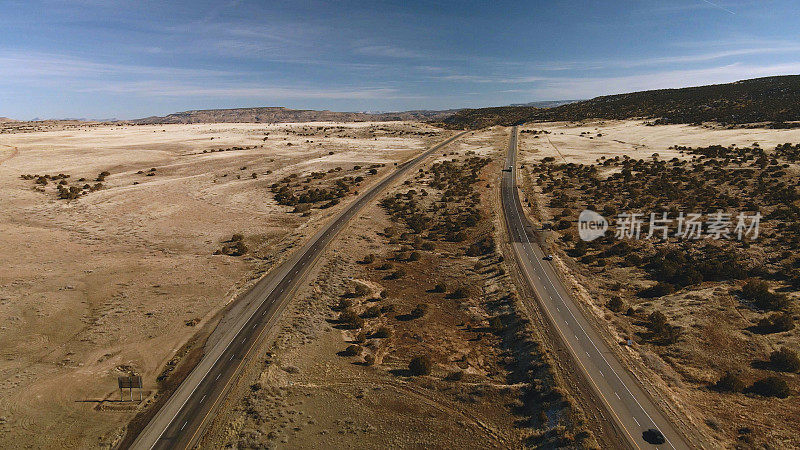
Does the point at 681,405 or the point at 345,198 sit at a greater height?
the point at 345,198

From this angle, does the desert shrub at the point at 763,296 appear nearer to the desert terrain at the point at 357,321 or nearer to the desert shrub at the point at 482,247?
the desert terrain at the point at 357,321

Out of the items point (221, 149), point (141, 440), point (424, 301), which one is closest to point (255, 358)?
point (141, 440)

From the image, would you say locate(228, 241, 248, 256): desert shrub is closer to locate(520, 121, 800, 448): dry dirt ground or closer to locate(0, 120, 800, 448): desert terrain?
locate(0, 120, 800, 448): desert terrain

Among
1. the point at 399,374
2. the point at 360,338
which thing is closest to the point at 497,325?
the point at 399,374

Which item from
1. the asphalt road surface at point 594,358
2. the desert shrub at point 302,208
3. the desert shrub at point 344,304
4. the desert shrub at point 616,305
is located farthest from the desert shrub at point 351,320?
the desert shrub at point 302,208

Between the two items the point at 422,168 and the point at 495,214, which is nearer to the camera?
the point at 495,214

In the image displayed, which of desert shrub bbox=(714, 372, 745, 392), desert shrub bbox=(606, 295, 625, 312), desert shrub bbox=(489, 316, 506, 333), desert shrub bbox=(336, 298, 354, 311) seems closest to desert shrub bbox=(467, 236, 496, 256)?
desert shrub bbox=(489, 316, 506, 333)

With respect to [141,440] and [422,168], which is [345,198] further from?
[141,440]
